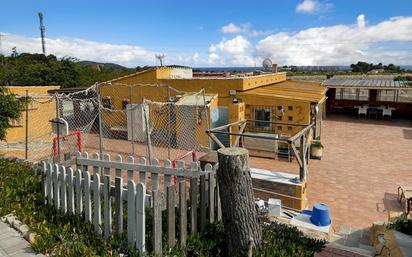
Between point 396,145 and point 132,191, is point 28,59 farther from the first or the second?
point 132,191

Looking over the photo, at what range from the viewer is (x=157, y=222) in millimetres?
3590

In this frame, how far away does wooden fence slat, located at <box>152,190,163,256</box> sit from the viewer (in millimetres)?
3527

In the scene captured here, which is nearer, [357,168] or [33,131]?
[357,168]

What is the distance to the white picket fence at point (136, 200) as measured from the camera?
3646mm

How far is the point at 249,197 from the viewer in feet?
11.9

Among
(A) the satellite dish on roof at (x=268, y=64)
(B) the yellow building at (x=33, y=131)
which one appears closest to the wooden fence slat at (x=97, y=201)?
(B) the yellow building at (x=33, y=131)

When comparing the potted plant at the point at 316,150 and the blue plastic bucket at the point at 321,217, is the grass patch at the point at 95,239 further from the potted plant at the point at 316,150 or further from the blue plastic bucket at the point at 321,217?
the potted plant at the point at 316,150

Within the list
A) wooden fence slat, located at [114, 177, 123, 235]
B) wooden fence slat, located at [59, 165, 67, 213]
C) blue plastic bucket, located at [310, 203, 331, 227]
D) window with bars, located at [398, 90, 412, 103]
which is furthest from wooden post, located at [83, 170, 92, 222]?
window with bars, located at [398, 90, 412, 103]

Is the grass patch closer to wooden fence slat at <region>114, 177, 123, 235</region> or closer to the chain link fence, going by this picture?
wooden fence slat at <region>114, 177, 123, 235</region>

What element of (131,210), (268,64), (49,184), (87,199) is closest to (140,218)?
(131,210)

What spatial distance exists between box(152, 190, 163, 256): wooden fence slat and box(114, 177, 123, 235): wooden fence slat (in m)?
0.53

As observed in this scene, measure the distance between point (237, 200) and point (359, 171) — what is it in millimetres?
10290

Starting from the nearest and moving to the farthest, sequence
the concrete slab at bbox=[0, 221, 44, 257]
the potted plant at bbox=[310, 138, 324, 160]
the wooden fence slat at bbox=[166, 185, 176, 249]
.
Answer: the wooden fence slat at bbox=[166, 185, 176, 249]
the concrete slab at bbox=[0, 221, 44, 257]
the potted plant at bbox=[310, 138, 324, 160]

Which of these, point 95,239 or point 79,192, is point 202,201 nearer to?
point 95,239
